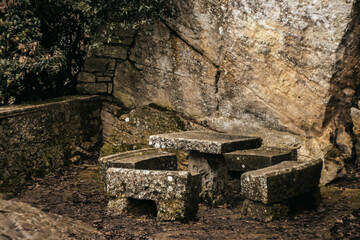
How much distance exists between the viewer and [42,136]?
773cm

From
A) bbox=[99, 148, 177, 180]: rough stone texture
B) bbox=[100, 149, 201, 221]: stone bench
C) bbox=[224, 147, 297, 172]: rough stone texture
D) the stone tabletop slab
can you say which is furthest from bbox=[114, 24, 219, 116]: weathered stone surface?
bbox=[100, 149, 201, 221]: stone bench

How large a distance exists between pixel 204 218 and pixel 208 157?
3.29 ft

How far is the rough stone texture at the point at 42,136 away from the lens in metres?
6.98

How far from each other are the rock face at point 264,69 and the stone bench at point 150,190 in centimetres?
302

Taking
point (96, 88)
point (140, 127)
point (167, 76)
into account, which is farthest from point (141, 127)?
point (96, 88)

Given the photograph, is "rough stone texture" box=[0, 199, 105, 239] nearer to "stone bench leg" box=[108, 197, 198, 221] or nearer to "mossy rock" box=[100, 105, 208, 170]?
"stone bench leg" box=[108, 197, 198, 221]

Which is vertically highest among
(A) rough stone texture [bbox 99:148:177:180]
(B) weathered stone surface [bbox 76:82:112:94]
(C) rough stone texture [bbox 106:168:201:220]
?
(B) weathered stone surface [bbox 76:82:112:94]

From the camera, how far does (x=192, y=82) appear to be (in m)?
9.02

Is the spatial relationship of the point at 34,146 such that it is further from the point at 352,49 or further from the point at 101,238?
the point at 352,49

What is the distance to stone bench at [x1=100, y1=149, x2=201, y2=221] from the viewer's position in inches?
211

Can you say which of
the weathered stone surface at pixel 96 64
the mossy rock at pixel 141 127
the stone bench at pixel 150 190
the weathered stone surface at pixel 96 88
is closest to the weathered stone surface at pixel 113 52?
the weathered stone surface at pixel 96 64

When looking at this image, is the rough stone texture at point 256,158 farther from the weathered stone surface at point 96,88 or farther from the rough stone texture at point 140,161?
the weathered stone surface at point 96,88

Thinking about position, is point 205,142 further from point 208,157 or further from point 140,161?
point 140,161

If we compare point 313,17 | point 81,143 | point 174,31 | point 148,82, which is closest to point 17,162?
point 81,143
